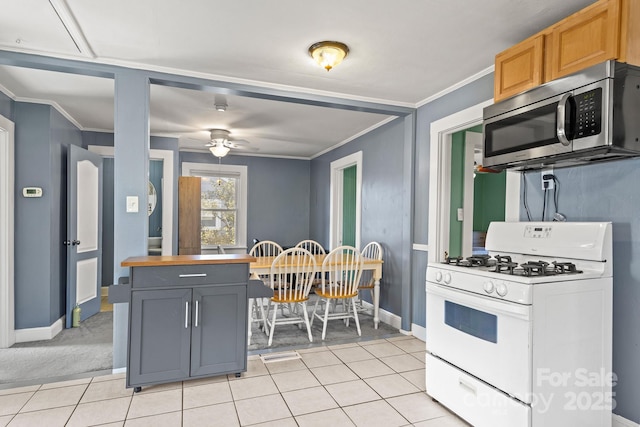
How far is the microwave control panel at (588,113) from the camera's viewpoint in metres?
1.69

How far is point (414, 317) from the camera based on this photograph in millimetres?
3664

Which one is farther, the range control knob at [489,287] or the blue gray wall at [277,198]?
the blue gray wall at [277,198]

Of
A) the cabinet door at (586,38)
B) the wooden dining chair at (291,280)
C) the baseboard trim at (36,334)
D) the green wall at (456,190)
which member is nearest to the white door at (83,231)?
the baseboard trim at (36,334)

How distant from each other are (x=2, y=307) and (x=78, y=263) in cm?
83

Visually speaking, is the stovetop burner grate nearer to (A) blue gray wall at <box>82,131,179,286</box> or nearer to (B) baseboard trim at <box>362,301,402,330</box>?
(B) baseboard trim at <box>362,301,402,330</box>

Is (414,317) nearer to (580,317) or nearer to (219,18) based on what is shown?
(580,317)

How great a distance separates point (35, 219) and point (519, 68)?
4263mm

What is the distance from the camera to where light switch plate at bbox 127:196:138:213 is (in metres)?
2.71

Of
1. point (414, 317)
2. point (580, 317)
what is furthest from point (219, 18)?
point (414, 317)

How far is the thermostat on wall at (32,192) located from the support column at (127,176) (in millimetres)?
1406

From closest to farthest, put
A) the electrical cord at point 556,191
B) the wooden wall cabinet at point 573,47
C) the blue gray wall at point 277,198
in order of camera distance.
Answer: the wooden wall cabinet at point 573,47
the electrical cord at point 556,191
the blue gray wall at point 277,198

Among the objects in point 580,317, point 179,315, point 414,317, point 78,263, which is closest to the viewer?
point 580,317

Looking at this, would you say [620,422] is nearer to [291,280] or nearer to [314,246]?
[291,280]

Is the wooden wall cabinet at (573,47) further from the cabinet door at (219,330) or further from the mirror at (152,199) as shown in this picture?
the mirror at (152,199)
